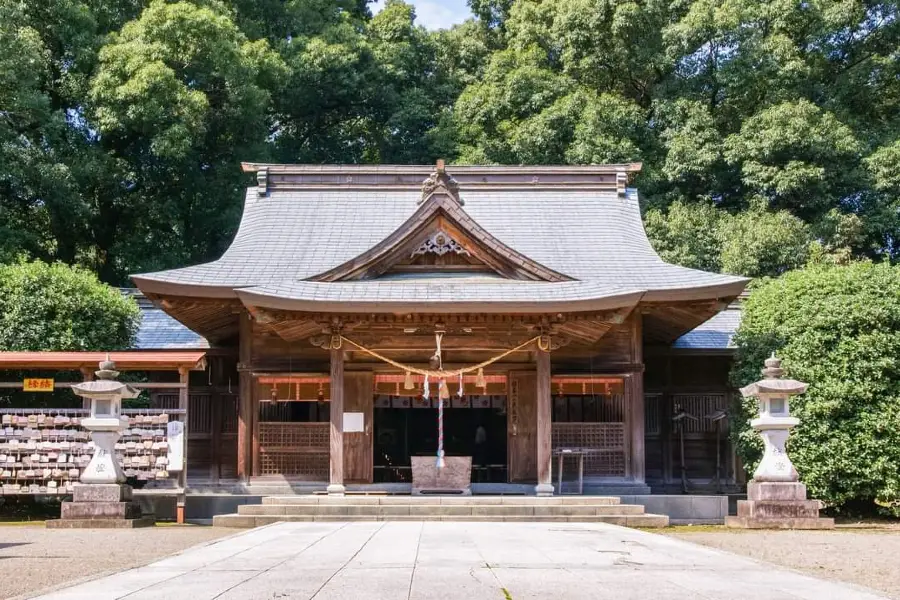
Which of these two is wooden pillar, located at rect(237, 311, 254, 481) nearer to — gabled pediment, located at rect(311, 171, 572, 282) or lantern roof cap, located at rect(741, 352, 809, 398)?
gabled pediment, located at rect(311, 171, 572, 282)

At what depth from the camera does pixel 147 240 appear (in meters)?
34.3

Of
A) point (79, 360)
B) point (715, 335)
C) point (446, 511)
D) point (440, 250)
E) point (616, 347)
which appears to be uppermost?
point (440, 250)

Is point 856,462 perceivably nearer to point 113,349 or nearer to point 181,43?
point 113,349

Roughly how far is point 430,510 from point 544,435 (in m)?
2.59

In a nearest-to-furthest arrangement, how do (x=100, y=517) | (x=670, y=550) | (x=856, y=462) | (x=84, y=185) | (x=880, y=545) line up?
(x=670, y=550), (x=880, y=545), (x=100, y=517), (x=856, y=462), (x=84, y=185)

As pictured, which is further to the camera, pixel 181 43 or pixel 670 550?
pixel 181 43

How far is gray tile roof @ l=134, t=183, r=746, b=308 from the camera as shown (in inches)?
678

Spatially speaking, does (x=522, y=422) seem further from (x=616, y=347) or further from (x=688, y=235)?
(x=688, y=235)

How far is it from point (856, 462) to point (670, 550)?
7.66m

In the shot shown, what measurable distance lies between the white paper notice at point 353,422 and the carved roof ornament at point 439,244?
3.26 meters

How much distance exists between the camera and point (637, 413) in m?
18.7

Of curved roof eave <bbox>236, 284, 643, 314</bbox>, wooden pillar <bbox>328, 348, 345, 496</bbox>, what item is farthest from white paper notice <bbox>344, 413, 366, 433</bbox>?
A: curved roof eave <bbox>236, 284, 643, 314</bbox>

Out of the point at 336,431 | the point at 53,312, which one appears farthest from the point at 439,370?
the point at 53,312

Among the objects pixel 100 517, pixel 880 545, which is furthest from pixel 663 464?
pixel 100 517
